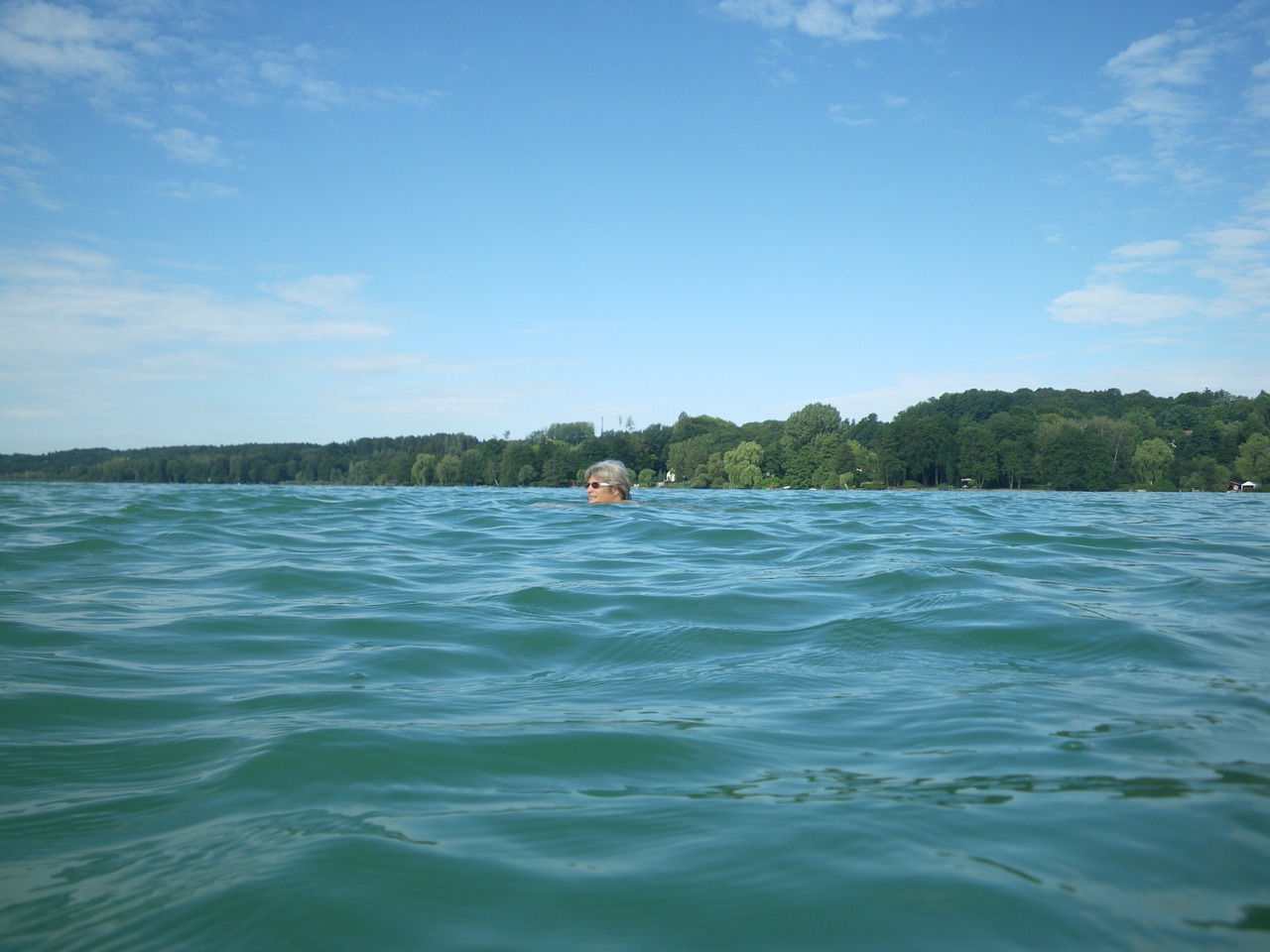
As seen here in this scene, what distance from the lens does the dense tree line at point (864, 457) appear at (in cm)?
7975

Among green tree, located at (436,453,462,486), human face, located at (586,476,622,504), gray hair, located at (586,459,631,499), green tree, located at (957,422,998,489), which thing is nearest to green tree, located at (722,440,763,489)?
green tree, located at (957,422,998,489)

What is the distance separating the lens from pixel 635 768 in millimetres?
2834

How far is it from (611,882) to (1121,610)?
4.98 metres

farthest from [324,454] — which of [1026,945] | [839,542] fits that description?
[1026,945]

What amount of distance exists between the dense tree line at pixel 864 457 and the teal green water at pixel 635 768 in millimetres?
71702

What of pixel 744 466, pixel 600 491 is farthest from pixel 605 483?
pixel 744 466

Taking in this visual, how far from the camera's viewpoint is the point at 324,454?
12462cm

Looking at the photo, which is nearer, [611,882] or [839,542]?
[611,882]

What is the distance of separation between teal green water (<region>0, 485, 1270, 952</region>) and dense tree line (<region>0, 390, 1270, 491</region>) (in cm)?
7170

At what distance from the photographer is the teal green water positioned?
1.89m

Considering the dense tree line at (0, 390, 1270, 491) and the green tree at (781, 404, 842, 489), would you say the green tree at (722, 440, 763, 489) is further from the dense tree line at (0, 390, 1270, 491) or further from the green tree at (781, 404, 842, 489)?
the green tree at (781, 404, 842, 489)

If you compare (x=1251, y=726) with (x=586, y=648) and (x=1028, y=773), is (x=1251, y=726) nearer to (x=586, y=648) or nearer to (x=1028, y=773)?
(x=1028, y=773)

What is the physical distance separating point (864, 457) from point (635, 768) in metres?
102

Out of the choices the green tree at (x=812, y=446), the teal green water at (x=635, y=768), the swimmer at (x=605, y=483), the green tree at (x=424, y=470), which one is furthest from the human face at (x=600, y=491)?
the green tree at (x=424, y=470)
